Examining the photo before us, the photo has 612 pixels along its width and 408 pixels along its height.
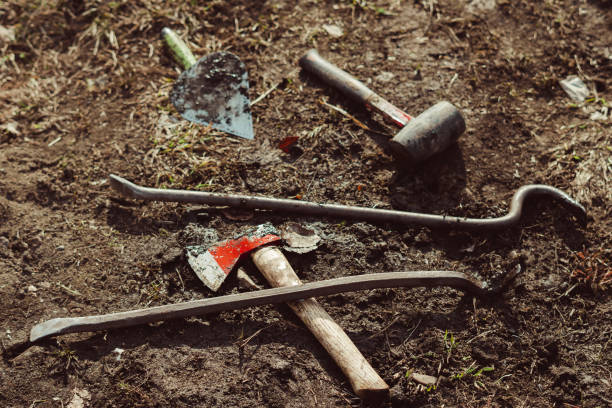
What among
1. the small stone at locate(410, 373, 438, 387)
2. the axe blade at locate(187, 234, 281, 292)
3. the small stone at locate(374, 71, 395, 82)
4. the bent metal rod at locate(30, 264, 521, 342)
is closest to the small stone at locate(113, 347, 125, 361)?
the bent metal rod at locate(30, 264, 521, 342)

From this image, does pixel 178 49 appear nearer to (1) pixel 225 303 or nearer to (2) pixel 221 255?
(2) pixel 221 255

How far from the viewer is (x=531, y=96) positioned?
11.4 feet

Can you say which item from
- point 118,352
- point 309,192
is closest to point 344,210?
point 309,192

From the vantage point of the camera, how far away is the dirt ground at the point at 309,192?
2.33m

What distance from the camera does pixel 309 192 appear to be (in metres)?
2.96

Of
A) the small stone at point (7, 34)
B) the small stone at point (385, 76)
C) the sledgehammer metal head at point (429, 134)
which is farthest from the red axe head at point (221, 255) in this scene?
the small stone at point (7, 34)

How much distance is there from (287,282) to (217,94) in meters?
1.70

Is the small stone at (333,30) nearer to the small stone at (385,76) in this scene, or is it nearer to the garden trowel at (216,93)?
the small stone at (385,76)

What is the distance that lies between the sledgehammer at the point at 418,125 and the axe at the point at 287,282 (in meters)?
1.05

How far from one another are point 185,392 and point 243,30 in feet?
9.58

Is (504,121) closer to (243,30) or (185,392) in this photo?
(243,30)

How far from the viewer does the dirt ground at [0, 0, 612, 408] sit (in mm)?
2328

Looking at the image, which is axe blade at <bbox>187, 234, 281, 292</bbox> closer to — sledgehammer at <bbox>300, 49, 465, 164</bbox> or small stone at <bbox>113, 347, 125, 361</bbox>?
small stone at <bbox>113, 347, 125, 361</bbox>

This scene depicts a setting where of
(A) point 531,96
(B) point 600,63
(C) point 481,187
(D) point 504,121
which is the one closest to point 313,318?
(C) point 481,187
